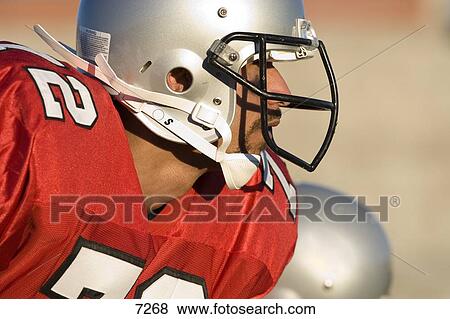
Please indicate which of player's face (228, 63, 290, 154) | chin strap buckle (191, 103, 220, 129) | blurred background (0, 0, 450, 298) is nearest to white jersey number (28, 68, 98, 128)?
chin strap buckle (191, 103, 220, 129)

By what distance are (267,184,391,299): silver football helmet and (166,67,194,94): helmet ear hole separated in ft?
4.21

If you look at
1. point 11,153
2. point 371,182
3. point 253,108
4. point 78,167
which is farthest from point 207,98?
point 371,182

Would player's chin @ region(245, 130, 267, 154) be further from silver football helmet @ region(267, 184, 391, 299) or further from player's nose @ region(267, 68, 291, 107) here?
silver football helmet @ region(267, 184, 391, 299)

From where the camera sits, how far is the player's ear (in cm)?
216

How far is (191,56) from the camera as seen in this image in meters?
2.13

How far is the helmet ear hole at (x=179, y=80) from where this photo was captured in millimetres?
2156

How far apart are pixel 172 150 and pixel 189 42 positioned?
0.27 meters

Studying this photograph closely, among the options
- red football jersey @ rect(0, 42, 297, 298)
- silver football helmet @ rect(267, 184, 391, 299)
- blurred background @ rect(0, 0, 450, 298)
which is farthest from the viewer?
blurred background @ rect(0, 0, 450, 298)

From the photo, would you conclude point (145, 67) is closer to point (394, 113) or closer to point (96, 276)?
point (96, 276)

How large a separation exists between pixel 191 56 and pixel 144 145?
0.80 ft

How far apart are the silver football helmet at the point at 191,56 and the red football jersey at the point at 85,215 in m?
0.13

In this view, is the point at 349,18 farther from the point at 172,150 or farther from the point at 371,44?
the point at 172,150

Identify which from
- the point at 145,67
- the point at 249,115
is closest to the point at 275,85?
the point at 249,115

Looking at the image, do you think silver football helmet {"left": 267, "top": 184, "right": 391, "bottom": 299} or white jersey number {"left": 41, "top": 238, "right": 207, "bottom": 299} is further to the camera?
silver football helmet {"left": 267, "top": 184, "right": 391, "bottom": 299}
